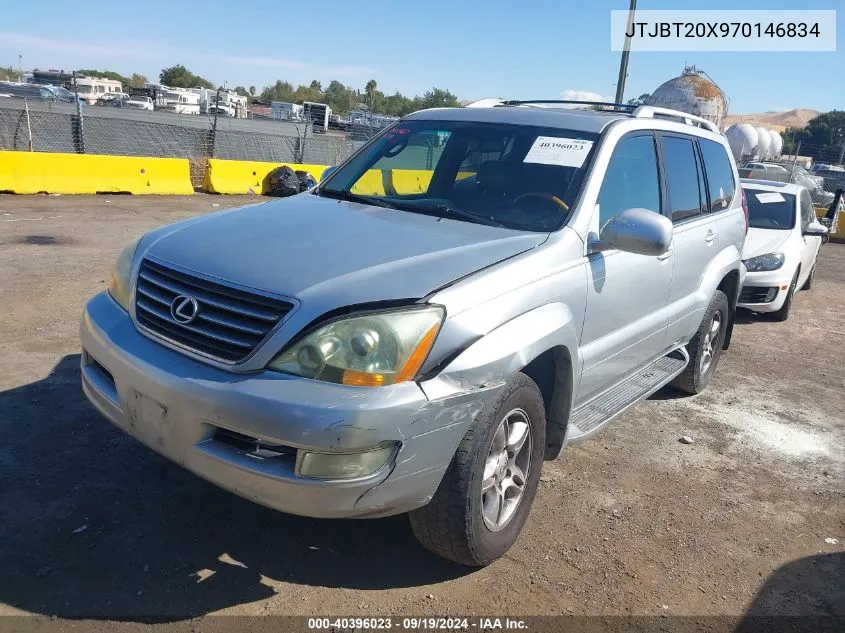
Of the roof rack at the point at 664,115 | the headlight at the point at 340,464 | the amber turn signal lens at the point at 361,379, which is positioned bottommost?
the headlight at the point at 340,464

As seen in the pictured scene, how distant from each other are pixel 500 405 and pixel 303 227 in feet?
→ 4.12

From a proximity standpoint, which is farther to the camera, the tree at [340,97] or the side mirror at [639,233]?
the tree at [340,97]

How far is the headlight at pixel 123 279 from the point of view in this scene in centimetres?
308

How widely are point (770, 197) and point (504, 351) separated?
7.94 meters

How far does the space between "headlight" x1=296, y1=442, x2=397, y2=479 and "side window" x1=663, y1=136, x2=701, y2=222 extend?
2.80 metres

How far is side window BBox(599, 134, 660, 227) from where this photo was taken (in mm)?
3672

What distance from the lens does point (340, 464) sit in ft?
7.95

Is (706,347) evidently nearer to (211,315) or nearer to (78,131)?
(211,315)

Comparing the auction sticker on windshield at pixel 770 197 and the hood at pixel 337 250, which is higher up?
the auction sticker on windshield at pixel 770 197

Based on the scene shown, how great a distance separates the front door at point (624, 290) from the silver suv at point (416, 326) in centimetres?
2

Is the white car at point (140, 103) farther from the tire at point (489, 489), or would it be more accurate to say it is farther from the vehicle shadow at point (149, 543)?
the tire at point (489, 489)

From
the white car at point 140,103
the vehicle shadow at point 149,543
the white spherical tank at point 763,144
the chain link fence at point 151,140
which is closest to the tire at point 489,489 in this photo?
the vehicle shadow at point 149,543


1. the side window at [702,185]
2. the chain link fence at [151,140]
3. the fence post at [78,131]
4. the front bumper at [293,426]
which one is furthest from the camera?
the chain link fence at [151,140]

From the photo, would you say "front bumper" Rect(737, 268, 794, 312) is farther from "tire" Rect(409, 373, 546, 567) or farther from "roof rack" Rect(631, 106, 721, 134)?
"tire" Rect(409, 373, 546, 567)
